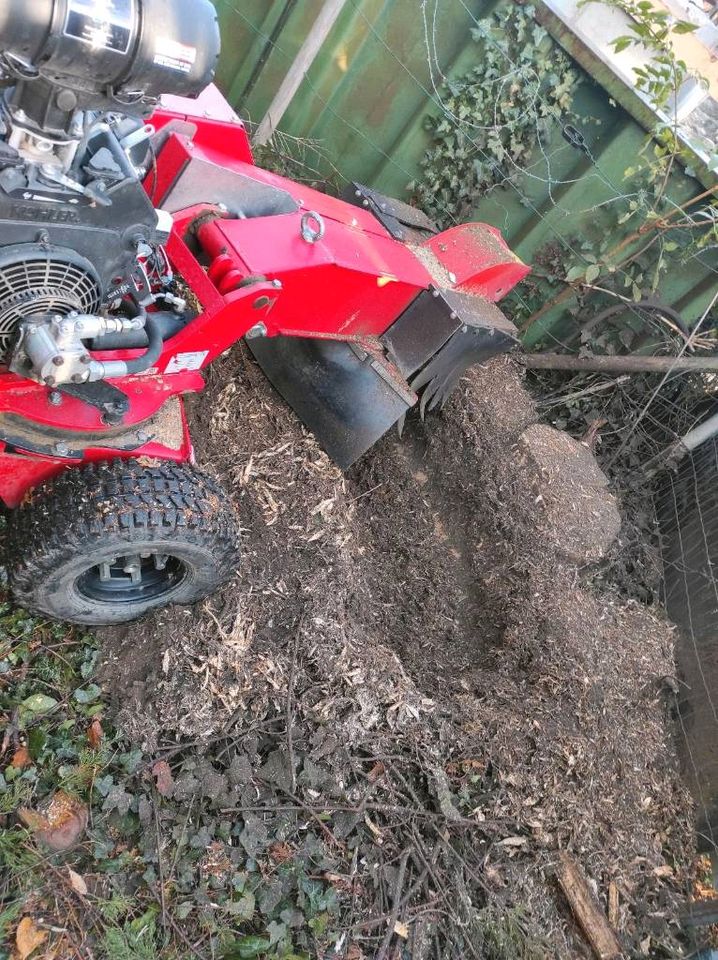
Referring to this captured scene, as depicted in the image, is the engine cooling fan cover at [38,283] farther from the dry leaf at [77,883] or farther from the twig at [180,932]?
the twig at [180,932]

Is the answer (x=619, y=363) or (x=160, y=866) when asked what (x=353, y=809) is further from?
(x=619, y=363)

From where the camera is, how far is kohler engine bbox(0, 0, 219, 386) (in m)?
1.57

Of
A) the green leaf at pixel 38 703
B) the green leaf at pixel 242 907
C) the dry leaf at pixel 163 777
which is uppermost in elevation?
the green leaf at pixel 242 907

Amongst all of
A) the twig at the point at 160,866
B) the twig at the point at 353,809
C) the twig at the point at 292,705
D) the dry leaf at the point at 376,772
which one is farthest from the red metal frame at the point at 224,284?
the dry leaf at the point at 376,772

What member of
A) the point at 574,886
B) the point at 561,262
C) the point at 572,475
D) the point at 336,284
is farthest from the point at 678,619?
the point at 336,284

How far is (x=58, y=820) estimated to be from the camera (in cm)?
220

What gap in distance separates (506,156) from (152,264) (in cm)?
244

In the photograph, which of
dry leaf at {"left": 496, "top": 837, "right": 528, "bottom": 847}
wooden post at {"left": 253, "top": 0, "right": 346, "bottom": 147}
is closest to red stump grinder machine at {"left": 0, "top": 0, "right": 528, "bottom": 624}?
wooden post at {"left": 253, "top": 0, "right": 346, "bottom": 147}

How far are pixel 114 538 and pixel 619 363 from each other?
3.12 m

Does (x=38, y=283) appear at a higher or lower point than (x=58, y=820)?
higher

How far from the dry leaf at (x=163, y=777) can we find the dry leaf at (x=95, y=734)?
0.64ft

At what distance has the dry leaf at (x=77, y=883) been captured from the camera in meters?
2.10

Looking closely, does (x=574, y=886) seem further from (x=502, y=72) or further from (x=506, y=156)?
(x=502, y=72)

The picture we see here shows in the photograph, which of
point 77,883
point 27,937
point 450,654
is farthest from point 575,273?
point 27,937
